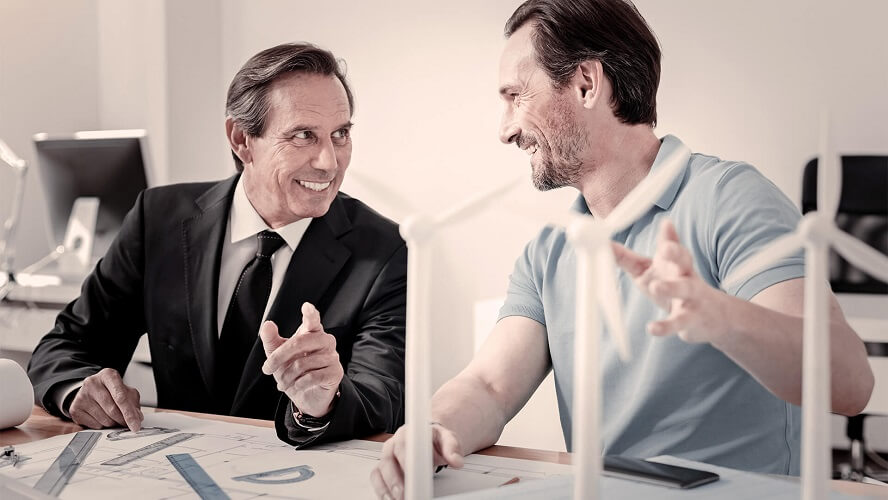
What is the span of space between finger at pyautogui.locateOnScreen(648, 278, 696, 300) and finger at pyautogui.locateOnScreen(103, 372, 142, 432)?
39.2 inches

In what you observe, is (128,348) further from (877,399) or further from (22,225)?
(22,225)

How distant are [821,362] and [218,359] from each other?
1.55m

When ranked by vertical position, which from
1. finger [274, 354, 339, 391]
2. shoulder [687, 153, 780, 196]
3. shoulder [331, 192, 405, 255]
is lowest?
finger [274, 354, 339, 391]

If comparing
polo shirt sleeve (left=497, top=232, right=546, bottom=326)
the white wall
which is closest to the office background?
the white wall

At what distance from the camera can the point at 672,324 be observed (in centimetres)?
77

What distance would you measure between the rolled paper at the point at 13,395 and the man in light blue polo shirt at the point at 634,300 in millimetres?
683

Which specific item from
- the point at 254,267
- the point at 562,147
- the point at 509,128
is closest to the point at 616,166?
the point at 562,147

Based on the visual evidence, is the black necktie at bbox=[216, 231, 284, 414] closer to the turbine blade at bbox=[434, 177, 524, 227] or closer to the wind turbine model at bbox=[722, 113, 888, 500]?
the turbine blade at bbox=[434, 177, 524, 227]

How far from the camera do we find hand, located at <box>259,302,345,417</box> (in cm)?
126

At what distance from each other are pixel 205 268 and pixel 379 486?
110cm

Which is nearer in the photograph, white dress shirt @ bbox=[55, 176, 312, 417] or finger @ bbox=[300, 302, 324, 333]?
finger @ bbox=[300, 302, 324, 333]

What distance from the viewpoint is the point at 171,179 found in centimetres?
443

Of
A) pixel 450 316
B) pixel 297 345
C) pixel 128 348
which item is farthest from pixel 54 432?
pixel 450 316

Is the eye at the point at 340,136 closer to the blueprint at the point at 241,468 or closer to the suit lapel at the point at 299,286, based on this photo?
the suit lapel at the point at 299,286
